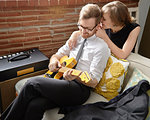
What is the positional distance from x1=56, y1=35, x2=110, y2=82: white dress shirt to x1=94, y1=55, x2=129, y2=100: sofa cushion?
7 cm

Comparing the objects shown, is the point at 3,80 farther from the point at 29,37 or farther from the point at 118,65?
the point at 118,65

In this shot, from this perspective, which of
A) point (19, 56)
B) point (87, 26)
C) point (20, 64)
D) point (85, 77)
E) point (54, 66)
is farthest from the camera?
point (19, 56)

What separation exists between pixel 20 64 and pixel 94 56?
→ 709 mm

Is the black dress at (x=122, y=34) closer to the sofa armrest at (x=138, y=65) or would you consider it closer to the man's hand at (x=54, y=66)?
the sofa armrest at (x=138, y=65)

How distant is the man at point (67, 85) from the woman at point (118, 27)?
0.10 m

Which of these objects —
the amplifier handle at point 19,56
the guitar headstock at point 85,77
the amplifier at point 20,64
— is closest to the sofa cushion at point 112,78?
the guitar headstock at point 85,77

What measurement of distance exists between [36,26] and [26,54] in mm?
353

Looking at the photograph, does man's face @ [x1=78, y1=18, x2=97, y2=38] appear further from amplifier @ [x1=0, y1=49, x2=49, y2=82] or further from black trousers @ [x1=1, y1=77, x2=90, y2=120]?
amplifier @ [x1=0, y1=49, x2=49, y2=82]

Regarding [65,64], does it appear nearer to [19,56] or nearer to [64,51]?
[64,51]

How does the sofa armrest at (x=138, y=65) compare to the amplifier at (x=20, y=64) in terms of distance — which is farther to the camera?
the amplifier at (x=20, y=64)

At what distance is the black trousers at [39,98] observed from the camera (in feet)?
3.78

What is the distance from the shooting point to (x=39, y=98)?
1.19 meters

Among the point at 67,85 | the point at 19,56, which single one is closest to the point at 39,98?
the point at 67,85

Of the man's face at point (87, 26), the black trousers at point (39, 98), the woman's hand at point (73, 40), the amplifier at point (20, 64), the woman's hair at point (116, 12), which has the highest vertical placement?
the woman's hair at point (116, 12)
